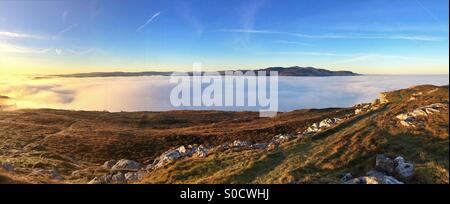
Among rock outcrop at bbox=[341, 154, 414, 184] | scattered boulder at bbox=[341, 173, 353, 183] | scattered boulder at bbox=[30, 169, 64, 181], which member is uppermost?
rock outcrop at bbox=[341, 154, 414, 184]

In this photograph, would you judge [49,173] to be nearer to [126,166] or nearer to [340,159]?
[126,166]

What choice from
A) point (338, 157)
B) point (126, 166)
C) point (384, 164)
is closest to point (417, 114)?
point (338, 157)

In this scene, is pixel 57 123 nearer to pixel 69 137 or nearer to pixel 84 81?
pixel 69 137

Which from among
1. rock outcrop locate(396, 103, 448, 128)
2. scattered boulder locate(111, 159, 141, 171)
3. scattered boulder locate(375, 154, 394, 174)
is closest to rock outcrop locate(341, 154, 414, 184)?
scattered boulder locate(375, 154, 394, 174)

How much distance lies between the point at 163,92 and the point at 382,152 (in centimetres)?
3358

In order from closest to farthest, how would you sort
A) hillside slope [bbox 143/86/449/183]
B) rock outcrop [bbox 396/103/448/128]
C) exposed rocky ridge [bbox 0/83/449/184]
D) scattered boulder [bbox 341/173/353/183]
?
1. scattered boulder [bbox 341/173/353/183]
2. exposed rocky ridge [bbox 0/83/449/184]
3. hillside slope [bbox 143/86/449/183]
4. rock outcrop [bbox 396/103/448/128]

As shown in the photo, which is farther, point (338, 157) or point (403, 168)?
point (338, 157)

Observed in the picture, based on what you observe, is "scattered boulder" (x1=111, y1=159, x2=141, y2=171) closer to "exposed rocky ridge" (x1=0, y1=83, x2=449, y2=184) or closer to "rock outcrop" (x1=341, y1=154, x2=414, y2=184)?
"exposed rocky ridge" (x1=0, y1=83, x2=449, y2=184)

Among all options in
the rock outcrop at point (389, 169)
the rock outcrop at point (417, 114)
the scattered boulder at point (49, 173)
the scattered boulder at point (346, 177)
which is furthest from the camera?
the scattered boulder at point (49, 173)

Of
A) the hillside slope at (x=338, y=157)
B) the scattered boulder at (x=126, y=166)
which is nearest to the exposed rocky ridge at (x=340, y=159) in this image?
the hillside slope at (x=338, y=157)

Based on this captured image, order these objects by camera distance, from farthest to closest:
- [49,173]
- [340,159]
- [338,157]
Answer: [49,173]
[338,157]
[340,159]

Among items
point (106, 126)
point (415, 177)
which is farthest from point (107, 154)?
point (415, 177)

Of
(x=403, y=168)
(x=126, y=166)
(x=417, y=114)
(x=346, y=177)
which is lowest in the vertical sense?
(x=126, y=166)

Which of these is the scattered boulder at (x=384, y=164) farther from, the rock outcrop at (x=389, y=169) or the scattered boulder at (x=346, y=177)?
the scattered boulder at (x=346, y=177)
